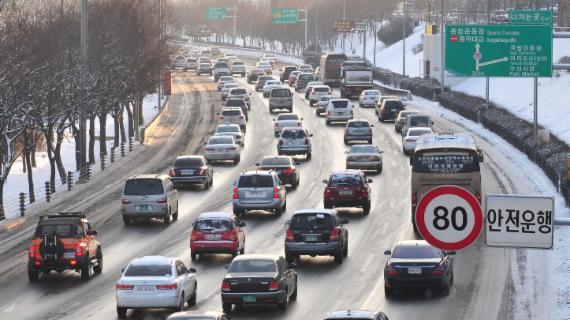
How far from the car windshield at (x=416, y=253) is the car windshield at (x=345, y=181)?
15350 mm

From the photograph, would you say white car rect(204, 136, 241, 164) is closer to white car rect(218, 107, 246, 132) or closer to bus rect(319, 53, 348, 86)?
white car rect(218, 107, 246, 132)

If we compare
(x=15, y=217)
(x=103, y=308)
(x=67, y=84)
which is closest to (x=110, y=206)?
(x=15, y=217)

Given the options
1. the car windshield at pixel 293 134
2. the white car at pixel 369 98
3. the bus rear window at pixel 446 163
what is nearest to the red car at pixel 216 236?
the bus rear window at pixel 446 163

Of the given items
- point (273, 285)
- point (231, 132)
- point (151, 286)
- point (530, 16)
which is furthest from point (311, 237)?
point (231, 132)

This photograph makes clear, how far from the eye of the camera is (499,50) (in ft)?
166

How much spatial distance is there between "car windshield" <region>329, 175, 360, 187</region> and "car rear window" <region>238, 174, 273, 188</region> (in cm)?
250

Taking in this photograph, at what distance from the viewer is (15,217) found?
4831 centimetres

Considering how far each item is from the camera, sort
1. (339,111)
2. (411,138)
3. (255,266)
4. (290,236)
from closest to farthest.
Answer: (255,266)
(290,236)
(411,138)
(339,111)

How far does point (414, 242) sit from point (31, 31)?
34.2m

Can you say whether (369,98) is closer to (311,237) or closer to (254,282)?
(311,237)

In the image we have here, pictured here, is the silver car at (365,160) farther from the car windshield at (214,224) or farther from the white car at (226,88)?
the white car at (226,88)

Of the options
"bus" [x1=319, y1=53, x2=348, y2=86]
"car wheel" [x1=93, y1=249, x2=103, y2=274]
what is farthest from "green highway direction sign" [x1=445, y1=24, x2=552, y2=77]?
"bus" [x1=319, y1=53, x2=348, y2=86]

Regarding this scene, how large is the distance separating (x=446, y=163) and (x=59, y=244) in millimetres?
12520

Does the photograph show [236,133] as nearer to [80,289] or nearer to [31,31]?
[31,31]
